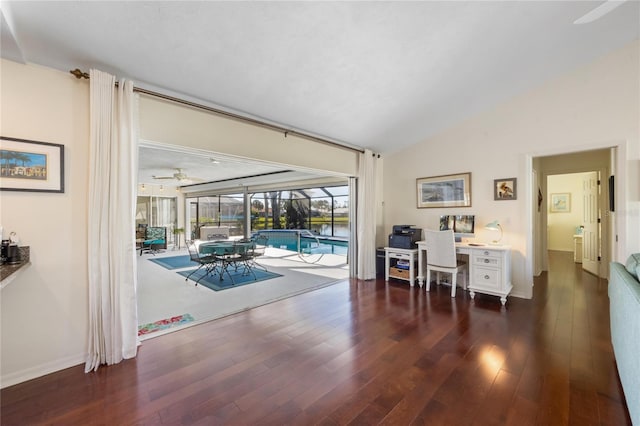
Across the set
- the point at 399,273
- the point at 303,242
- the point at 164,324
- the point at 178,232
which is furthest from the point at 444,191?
the point at 178,232

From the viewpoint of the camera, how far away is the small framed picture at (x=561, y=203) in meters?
7.70

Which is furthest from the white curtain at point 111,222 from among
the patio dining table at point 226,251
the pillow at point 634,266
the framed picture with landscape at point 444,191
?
the framed picture with landscape at point 444,191

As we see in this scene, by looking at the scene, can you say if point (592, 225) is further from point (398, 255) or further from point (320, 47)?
point (320, 47)

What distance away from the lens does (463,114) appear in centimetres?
416

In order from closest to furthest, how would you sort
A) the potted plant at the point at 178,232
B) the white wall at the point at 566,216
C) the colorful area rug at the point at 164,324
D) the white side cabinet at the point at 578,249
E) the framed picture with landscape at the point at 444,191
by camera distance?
the colorful area rug at the point at 164,324 < the framed picture with landscape at the point at 444,191 < the white side cabinet at the point at 578,249 < the white wall at the point at 566,216 < the potted plant at the point at 178,232

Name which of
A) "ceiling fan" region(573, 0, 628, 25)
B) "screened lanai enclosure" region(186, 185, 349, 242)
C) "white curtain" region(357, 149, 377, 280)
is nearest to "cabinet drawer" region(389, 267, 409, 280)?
"white curtain" region(357, 149, 377, 280)

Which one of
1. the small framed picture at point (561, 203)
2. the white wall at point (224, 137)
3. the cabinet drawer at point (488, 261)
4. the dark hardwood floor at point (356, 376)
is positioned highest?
the white wall at point (224, 137)

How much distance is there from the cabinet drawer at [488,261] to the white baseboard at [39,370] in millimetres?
4560

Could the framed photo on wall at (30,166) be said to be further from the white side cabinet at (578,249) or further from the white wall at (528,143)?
the white side cabinet at (578,249)

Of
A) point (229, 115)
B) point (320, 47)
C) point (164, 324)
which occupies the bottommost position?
point (164, 324)

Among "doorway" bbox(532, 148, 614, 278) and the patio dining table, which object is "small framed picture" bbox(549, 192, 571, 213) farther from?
the patio dining table

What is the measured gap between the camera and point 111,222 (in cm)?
220

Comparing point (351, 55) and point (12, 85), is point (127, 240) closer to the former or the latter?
point (12, 85)

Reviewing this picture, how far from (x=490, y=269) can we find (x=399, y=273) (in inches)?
55.3
